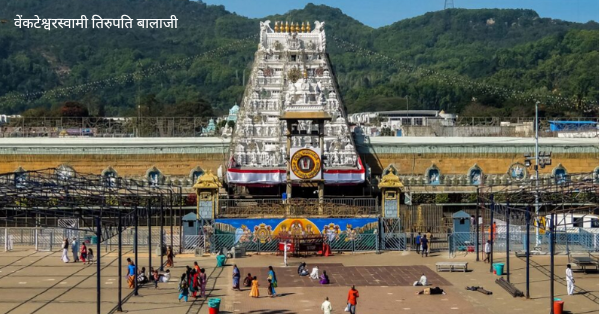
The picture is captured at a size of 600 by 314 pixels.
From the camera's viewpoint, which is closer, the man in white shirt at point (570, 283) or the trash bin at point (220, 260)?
the man in white shirt at point (570, 283)

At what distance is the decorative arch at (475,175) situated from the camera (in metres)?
68.2

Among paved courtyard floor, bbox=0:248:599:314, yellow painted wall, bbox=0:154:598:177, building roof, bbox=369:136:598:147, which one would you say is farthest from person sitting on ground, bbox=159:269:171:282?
building roof, bbox=369:136:598:147

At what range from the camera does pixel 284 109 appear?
209 feet

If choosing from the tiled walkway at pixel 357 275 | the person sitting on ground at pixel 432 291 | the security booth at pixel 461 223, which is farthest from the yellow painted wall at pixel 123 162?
the person sitting on ground at pixel 432 291

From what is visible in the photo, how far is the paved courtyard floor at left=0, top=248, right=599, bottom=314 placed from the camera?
3500 centimetres

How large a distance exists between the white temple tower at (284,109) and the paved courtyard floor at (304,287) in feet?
46.0

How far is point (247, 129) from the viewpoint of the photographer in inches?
2675

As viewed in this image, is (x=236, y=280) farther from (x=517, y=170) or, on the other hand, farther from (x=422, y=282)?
(x=517, y=170)

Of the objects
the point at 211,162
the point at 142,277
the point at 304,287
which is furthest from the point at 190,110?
the point at 304,287

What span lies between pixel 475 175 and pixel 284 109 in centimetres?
1340

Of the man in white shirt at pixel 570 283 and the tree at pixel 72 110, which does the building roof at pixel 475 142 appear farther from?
the tree at pixel 72 110

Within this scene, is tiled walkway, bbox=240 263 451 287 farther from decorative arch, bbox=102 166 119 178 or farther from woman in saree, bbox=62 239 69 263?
decorative arch, bbox=102 166 119 178

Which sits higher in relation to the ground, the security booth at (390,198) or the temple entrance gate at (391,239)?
the security booth at (390,198)

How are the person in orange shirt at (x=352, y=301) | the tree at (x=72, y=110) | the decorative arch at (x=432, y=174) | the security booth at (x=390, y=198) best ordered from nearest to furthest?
the person in orange shirt at (x=352, y=301)
the security booth at (x=390, y=198)
the decorative arch at (x=432, y=174)
the tree at (x=72, y=110)
